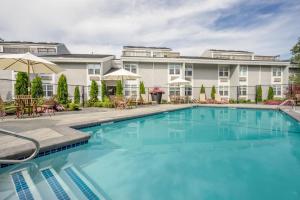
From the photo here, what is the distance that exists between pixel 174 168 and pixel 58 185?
205cm

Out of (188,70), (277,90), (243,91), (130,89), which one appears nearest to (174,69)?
(188,70)

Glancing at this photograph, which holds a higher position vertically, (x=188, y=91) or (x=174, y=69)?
(x=174, y=69)

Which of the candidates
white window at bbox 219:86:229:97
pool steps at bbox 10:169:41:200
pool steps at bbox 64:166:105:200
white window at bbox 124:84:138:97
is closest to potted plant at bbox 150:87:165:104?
white window at bbox 124:84:138:97

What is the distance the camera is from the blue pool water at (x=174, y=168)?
2.89m

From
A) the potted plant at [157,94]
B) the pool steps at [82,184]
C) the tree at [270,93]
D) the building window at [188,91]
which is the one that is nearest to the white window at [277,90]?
the tree at [270,93]

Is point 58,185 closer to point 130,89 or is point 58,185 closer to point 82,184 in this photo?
point 82,184

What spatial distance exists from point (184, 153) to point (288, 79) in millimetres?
27175

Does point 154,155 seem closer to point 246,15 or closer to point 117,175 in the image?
point 117,175

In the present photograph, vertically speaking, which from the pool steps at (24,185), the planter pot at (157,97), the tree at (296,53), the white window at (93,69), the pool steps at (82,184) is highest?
the tree at (296,53)

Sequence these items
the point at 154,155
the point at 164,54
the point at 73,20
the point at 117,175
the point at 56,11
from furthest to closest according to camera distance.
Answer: the point at 164,54, the point at 73,20, the point at 56,11, the point at 154,155, the point at 117,175

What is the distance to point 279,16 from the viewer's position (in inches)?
625

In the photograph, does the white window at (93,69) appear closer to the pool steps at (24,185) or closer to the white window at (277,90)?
the pool steps at (24,185)

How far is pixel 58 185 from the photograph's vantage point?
2934 millimetres

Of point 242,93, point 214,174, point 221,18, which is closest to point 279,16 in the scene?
point 221,18
